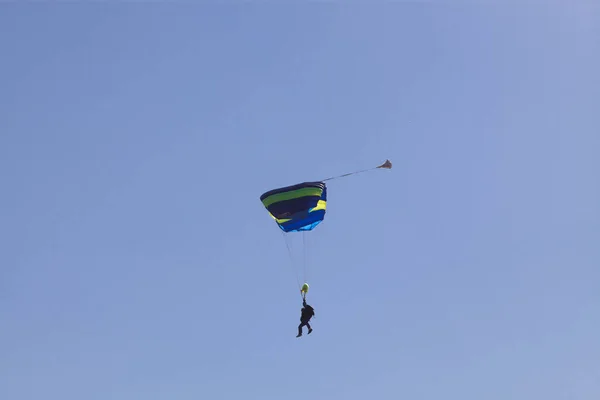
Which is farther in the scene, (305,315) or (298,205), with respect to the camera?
(298,205)

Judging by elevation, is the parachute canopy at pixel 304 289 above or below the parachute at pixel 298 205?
below

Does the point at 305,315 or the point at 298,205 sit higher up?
the point at 298,205

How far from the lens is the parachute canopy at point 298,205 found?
28.4 metres

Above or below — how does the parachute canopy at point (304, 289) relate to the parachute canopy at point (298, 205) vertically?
below

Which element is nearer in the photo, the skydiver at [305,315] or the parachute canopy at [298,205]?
the skydiver at [305,315]

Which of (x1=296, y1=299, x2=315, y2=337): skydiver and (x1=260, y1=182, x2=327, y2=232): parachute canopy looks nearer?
(x1=296, y1=299, x2=315, y2=337): skydiver

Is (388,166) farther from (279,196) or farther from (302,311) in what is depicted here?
(302,311)

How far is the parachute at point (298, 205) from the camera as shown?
28344mm

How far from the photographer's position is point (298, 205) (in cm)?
2839

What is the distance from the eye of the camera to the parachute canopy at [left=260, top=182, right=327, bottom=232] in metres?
28.4

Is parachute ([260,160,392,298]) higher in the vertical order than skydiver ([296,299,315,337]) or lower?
higher

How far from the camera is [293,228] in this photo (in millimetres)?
29016

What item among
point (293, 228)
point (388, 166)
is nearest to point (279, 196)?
point (293, 228)

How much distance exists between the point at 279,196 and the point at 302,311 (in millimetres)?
4877
